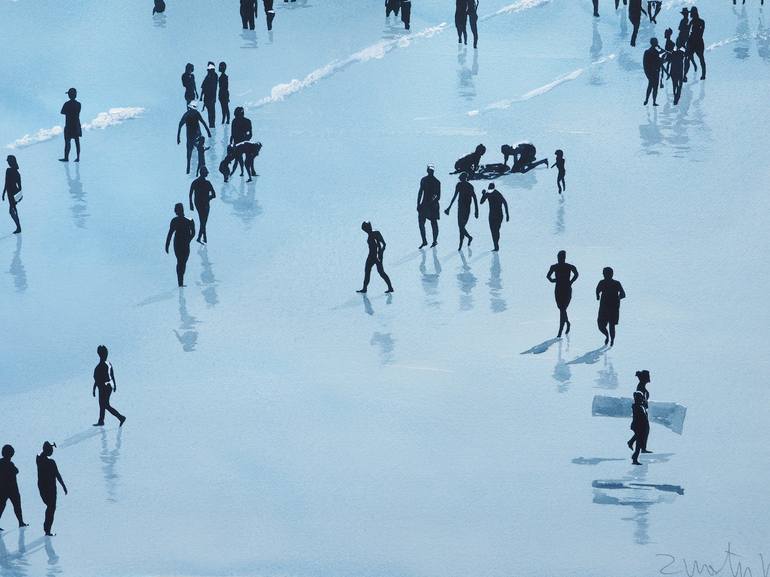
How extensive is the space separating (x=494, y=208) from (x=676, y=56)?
8.15m

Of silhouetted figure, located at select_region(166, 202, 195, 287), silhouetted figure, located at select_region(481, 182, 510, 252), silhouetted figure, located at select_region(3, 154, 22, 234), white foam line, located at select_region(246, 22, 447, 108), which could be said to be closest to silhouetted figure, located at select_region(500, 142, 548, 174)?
silhouetted figure, located at select_region(481, 182, 510, 252)

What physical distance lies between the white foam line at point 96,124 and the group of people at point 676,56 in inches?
381

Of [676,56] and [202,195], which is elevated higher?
[676,56]

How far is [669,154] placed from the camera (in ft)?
109

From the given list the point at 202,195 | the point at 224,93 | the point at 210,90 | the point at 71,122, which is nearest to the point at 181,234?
the point at 202,195

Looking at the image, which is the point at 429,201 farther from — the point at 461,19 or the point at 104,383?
the point at 461,19

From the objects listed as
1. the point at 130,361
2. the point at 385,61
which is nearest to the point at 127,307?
the point at 130,361

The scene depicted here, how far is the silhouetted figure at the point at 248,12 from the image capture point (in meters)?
40.5

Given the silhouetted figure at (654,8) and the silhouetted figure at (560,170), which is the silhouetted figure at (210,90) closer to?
the silhouetted figure at (560,170)

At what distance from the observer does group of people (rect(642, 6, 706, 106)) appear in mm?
35062

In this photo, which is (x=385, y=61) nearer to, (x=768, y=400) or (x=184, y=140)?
(x=184, y=140)

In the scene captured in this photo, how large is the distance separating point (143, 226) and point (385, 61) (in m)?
9.50
